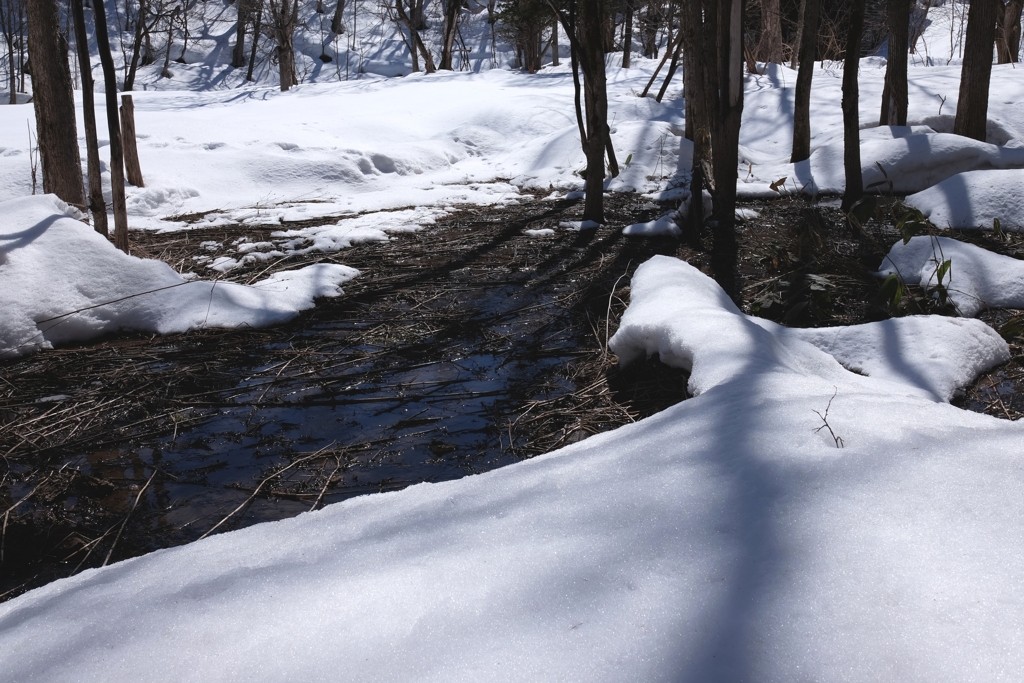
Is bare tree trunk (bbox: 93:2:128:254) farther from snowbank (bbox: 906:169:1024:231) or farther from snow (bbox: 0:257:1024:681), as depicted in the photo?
snowbank (bbox: 906:169:1024:231)

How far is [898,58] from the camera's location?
30.3ft

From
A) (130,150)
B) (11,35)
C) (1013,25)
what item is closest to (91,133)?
(130,150)

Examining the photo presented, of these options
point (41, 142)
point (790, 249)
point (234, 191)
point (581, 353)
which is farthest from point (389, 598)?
point (234, 191)

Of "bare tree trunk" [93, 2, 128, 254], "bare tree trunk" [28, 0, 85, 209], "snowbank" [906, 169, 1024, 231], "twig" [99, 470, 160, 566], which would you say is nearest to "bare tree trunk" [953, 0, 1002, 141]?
"snowbank" [906, 169, 1024, 231]

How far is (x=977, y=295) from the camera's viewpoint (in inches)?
161

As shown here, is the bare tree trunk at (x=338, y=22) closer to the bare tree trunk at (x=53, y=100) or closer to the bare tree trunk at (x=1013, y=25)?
the bare tree trunk at (x=1013, y=25)

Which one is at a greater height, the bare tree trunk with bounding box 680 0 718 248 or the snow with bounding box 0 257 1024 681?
the bare tree trunk with bounding box 680 0 718 248

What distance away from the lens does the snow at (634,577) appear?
1015mm

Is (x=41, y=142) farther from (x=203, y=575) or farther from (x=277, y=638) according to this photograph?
(x=277, y=638)

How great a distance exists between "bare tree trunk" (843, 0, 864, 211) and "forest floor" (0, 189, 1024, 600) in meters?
1.52

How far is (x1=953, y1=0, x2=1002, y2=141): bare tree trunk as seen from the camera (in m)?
8.00

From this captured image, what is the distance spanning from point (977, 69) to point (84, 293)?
32.2 feet

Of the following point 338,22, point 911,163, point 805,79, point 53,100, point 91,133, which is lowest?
point 911,163

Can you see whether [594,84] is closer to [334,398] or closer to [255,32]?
[334,398]
